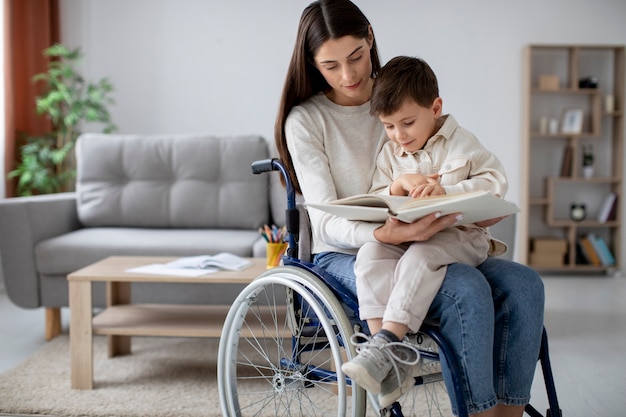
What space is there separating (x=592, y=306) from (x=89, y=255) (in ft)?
8.49

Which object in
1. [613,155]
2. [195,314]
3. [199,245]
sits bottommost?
[195,314]

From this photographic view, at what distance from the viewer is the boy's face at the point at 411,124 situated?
150 centimetres

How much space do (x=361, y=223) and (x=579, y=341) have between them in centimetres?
185

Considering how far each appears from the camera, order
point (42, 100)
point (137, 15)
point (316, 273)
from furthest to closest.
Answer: point (137, 15) → point (42, 100) → point (316, 273)

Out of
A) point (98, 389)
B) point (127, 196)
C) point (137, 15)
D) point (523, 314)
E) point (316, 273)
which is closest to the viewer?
point (523, 314)

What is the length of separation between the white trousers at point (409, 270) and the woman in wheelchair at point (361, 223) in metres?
0.03

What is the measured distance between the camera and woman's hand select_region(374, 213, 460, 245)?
1.33m

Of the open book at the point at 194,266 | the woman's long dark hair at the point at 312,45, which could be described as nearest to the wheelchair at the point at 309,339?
the woman's long dark hair at the point at 312,45

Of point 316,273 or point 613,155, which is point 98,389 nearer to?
point 316,273

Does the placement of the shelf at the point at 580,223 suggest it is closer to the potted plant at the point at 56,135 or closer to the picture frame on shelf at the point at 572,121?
the picture frame on shelf at the point at 572,121

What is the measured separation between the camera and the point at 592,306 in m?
3.64

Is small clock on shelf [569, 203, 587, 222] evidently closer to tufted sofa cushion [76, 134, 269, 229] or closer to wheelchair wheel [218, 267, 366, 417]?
tufted sofa cushion [76, 134, 269, 229]

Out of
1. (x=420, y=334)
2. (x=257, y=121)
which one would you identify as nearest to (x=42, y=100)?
(x=257, y=121)

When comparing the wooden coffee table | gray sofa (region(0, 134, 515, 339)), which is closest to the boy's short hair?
the wooden coffee table
